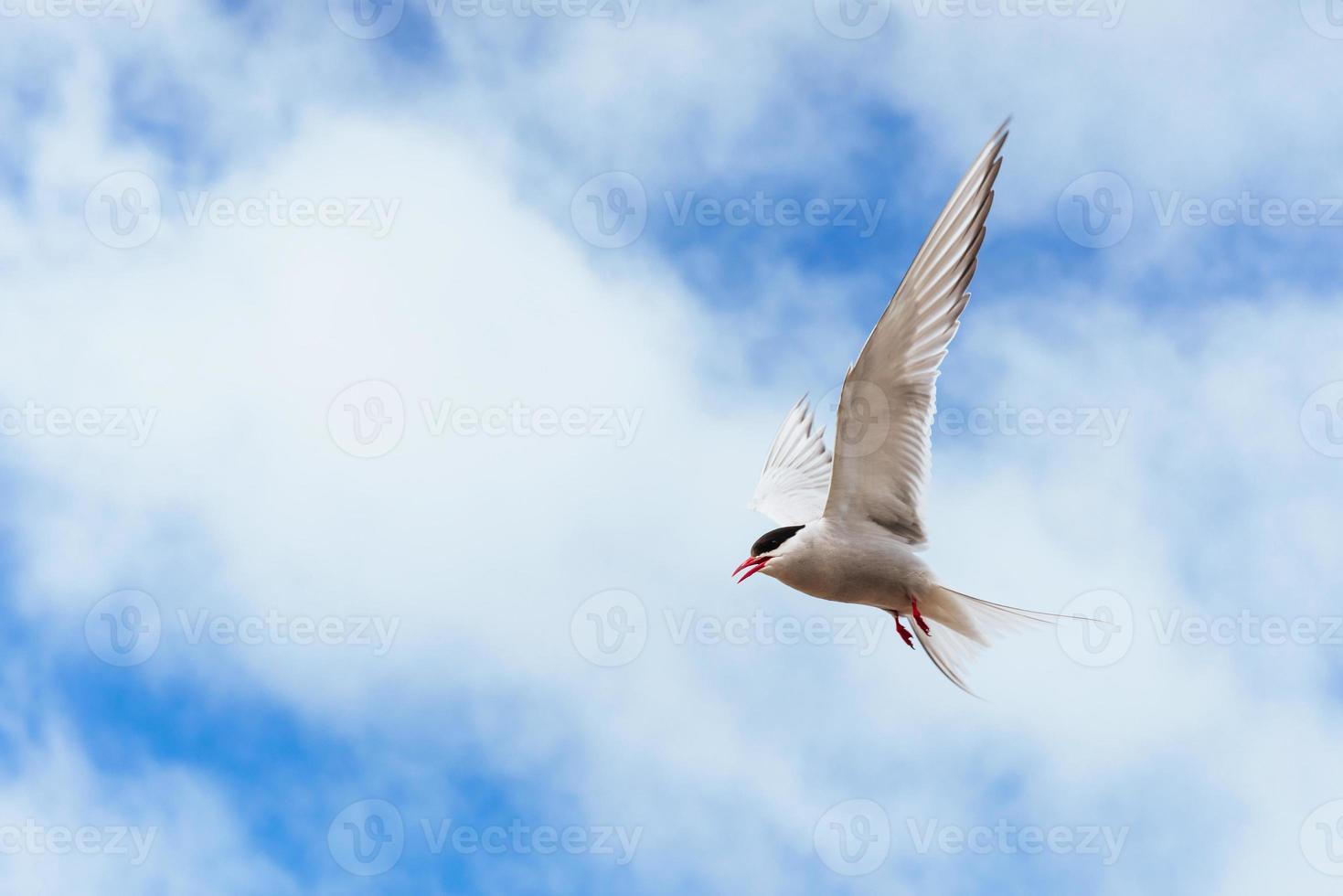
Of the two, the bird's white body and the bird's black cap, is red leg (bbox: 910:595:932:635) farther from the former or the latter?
the bird's black cap

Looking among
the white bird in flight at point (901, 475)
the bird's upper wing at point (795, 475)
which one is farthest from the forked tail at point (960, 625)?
the bird's upper wing at point (795, 475)

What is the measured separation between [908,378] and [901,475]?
0.80 m

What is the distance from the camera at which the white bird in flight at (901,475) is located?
7570mm

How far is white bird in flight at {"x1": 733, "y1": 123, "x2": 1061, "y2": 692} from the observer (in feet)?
24.8

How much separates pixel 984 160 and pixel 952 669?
358cm

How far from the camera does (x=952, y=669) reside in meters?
8.77

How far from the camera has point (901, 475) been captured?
8.45 metres

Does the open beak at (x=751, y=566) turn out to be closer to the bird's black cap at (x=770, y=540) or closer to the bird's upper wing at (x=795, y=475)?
the bird's black cap at (x=770, y=540)

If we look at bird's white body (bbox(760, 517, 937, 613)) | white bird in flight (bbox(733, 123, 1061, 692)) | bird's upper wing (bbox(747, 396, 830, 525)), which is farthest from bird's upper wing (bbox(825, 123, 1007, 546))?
bird's upper wing (bbox(747, 396, 830, 525))

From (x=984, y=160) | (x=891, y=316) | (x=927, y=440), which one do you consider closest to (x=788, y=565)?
(x=927, y=440)

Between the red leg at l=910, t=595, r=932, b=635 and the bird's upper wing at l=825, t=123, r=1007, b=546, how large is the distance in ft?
1.30

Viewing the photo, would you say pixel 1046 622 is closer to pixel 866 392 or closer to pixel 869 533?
pixel 869 533

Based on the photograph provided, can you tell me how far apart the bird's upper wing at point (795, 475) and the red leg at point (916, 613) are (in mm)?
1917

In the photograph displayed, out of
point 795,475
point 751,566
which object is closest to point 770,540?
point 751,566
